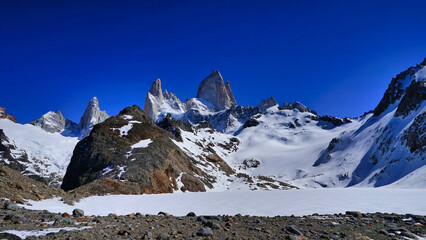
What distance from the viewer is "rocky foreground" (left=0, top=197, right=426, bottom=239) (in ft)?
23.1

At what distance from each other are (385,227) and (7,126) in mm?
220292

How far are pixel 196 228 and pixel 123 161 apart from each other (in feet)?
116

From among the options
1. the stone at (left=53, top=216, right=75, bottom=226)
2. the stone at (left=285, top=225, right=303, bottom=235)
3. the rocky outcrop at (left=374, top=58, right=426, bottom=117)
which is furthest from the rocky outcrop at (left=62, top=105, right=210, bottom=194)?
the rocky outcrop at (left=374, top=58, right=426, bottom=117)

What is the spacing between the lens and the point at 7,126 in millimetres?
164125

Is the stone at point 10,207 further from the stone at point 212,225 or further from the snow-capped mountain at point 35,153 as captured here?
the snow-capped mountain at point 35,153

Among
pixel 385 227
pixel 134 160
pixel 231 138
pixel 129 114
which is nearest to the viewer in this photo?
pixel 385 227

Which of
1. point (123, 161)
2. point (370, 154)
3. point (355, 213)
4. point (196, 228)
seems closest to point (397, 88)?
point (370, 154)

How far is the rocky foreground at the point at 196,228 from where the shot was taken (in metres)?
7.03

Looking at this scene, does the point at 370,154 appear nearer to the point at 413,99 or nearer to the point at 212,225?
the point at 413,99

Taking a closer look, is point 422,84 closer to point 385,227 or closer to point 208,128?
point 385,227

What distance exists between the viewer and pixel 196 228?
8.90m

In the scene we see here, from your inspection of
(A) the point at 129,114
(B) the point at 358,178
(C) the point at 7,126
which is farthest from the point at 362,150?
(C) the point at 7,126

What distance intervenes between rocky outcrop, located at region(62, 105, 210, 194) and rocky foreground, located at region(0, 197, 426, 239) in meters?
20.3

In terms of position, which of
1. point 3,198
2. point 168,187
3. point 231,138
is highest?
point 231,138
